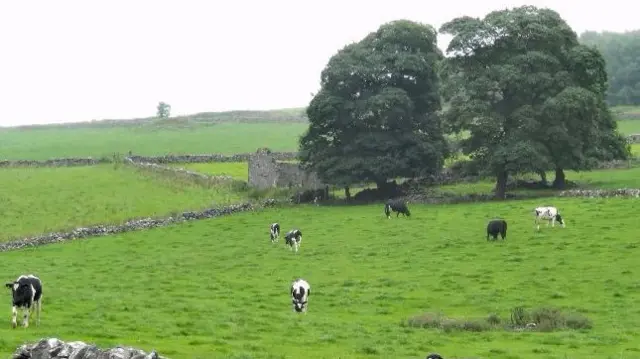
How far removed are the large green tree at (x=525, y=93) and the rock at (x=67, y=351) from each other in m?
41.5

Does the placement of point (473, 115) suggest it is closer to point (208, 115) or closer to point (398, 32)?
point (398, 32)

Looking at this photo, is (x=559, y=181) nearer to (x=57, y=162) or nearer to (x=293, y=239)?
(x=293, y=239)

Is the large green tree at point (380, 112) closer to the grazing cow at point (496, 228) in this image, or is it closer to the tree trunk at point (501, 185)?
the tree trunk at point (501, 185)

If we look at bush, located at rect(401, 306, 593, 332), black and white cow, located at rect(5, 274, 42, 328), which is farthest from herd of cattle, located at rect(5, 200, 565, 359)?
bush, located at rect(401, 306, 593, 332)

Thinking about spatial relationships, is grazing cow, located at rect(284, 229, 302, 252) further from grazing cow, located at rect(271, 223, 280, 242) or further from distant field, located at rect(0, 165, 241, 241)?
distant field, located at rect(0, 165, 241, 241)

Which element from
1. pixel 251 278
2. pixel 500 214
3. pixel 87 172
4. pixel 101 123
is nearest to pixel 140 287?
pixel 251 278

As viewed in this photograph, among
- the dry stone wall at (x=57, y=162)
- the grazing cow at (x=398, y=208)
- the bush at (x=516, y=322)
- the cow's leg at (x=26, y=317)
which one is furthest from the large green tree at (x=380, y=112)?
the cow's leg at (x=26, y=317)

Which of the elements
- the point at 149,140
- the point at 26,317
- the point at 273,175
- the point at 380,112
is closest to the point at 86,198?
the point at 273,175

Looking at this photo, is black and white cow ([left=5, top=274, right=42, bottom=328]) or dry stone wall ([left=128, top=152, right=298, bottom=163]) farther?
dry stone wall ([left=128, top=152, right=298, bottom=163])

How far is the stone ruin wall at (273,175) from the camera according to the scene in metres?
67.5

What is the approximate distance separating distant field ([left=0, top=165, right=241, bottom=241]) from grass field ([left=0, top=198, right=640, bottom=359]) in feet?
18.2

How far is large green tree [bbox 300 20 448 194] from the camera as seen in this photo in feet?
200

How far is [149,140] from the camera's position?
112 metres

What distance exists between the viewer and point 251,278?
34781mm
